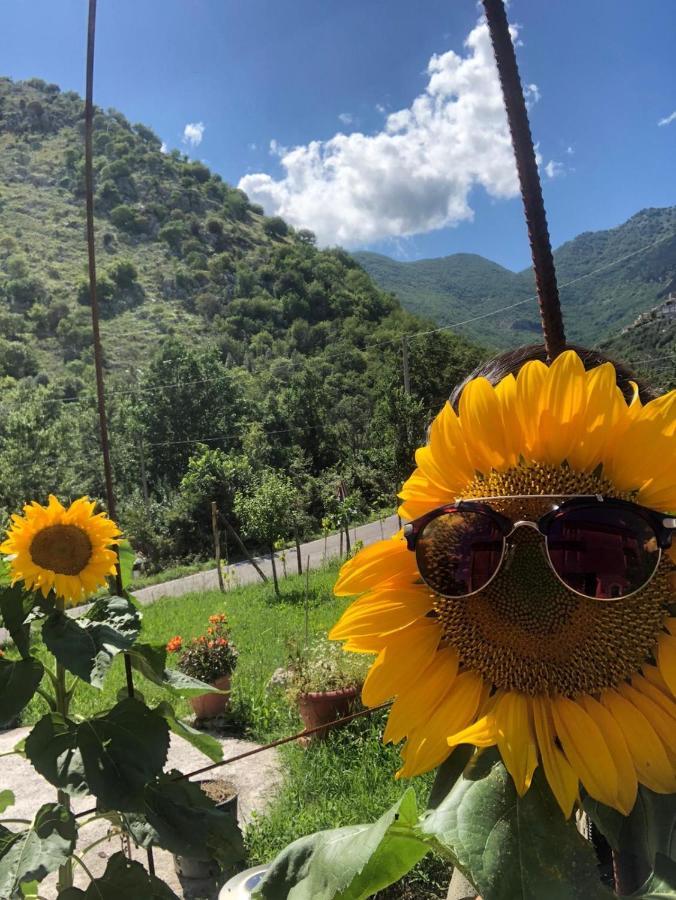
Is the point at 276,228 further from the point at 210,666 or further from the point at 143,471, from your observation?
the point at 210,666

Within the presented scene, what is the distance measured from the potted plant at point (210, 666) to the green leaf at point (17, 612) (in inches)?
146

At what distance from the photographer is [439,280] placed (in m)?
85.6

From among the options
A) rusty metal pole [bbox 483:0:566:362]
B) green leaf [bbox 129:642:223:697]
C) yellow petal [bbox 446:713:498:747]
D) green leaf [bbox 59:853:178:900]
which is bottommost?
green leaf [bbox 59:853:178:900]

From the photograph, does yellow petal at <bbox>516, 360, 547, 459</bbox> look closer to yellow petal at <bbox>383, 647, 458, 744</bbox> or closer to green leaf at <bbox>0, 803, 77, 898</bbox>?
yellow petal at <bbox>383, 647, 458, 744</bbox>

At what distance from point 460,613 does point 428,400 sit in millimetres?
27535

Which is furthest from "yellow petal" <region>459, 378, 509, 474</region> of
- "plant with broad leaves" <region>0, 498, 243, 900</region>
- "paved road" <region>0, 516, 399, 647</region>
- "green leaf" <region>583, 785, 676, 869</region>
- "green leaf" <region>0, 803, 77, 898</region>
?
"paved road" <region>0, 516, 399, 647</region>

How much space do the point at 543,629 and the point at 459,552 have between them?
67 millimetres

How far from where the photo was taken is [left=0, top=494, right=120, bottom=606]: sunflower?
1.36m

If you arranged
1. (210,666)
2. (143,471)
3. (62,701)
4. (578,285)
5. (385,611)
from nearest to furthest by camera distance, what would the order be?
(385,611) → (62,701) → (210,666) → (143,471) → (578,285)

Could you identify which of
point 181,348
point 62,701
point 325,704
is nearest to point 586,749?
point 62,701

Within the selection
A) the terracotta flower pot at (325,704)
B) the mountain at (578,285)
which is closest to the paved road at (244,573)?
the terracotta flower pot at (325,704)

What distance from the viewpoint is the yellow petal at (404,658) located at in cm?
44

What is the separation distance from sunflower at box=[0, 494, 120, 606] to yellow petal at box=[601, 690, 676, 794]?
1.19 m

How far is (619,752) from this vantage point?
1.24ft
